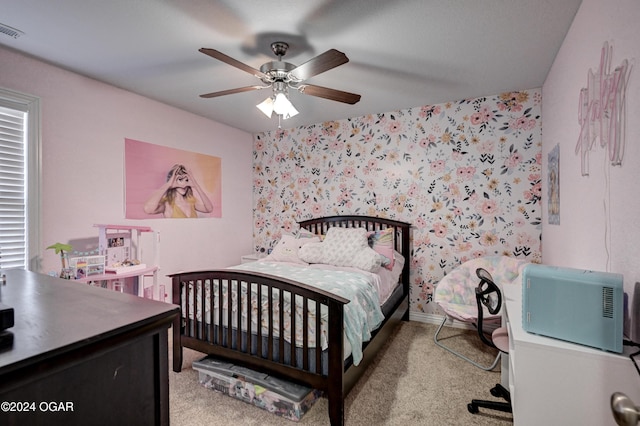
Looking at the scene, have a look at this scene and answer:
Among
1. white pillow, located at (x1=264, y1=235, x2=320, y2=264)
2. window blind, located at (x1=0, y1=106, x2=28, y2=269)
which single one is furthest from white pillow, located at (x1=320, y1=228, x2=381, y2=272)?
window blind, located at (x1=0, y1=106, x2=28, y2=269)

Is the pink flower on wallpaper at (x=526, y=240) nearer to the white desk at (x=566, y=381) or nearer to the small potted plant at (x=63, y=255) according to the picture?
the white desk at (x=566, y=381)

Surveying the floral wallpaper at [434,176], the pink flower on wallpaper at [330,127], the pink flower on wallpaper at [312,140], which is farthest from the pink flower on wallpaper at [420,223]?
the pink flower on wallpaper at [312,140]

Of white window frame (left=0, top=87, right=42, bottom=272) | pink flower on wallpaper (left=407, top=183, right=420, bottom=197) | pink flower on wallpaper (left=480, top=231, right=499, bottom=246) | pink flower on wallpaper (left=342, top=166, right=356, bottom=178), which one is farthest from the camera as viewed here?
pink flower on wallpaper (left=342, top=166, right=356, bottom=178)

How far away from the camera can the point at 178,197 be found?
11.7 feet

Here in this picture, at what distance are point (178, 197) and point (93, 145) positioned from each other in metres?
0.98

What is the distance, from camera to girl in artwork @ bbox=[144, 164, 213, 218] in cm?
335

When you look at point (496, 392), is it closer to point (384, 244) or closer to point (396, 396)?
point (396, 396)

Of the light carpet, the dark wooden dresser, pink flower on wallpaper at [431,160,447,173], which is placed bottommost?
the light carpet

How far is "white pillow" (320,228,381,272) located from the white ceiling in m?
1.47

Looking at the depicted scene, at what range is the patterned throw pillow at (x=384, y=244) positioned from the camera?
3183 mm

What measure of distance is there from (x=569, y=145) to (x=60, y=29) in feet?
11.1

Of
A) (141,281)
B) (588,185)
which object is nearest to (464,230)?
(588,185)

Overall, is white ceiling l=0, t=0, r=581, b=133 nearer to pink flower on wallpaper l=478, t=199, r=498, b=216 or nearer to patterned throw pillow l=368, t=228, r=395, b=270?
pink flower on wallpaper l=478, t=199, r=498, b=216

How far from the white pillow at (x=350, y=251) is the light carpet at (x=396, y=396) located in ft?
2.64
